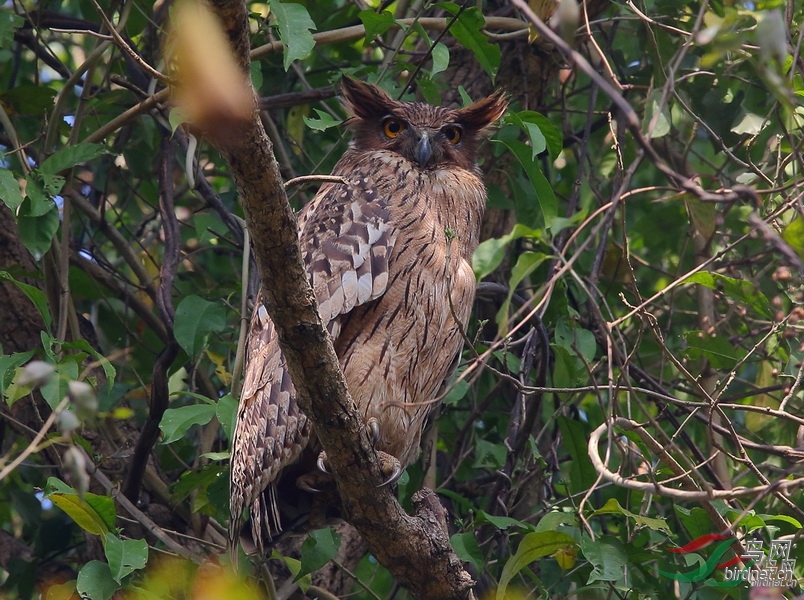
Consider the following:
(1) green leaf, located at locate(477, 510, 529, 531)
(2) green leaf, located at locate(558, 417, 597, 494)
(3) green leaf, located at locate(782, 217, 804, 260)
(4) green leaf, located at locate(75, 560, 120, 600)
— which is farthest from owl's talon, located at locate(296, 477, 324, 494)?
(3) green leaf, located at locate(782, 217, 804, 260)

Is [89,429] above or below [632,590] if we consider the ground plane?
above

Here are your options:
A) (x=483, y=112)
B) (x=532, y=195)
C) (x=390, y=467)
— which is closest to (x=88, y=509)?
(x=390, y=467)

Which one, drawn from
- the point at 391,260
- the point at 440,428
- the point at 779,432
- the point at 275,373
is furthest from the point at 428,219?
the point at 779,432

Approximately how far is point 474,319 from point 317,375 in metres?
1.80

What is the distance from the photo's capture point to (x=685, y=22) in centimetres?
382

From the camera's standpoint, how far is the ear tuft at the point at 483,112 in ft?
11.6

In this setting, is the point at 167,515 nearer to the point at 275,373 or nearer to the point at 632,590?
the point at 275,373

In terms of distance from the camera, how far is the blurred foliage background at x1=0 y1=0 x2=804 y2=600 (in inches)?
109

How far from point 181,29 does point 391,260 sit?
1.60 metres

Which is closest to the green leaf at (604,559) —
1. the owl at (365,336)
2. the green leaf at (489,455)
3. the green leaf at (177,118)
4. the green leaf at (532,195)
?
the owl at (365,336)

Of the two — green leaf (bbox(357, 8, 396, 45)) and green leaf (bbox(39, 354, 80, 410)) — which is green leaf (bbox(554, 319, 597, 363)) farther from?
green leaf (bbox(39, 354, 80, 410))

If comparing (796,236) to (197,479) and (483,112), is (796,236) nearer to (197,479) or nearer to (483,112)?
(483,112)

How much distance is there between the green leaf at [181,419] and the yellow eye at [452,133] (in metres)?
1.38

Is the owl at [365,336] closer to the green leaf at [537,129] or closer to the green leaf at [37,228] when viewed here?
the green leaf at [537,129]
